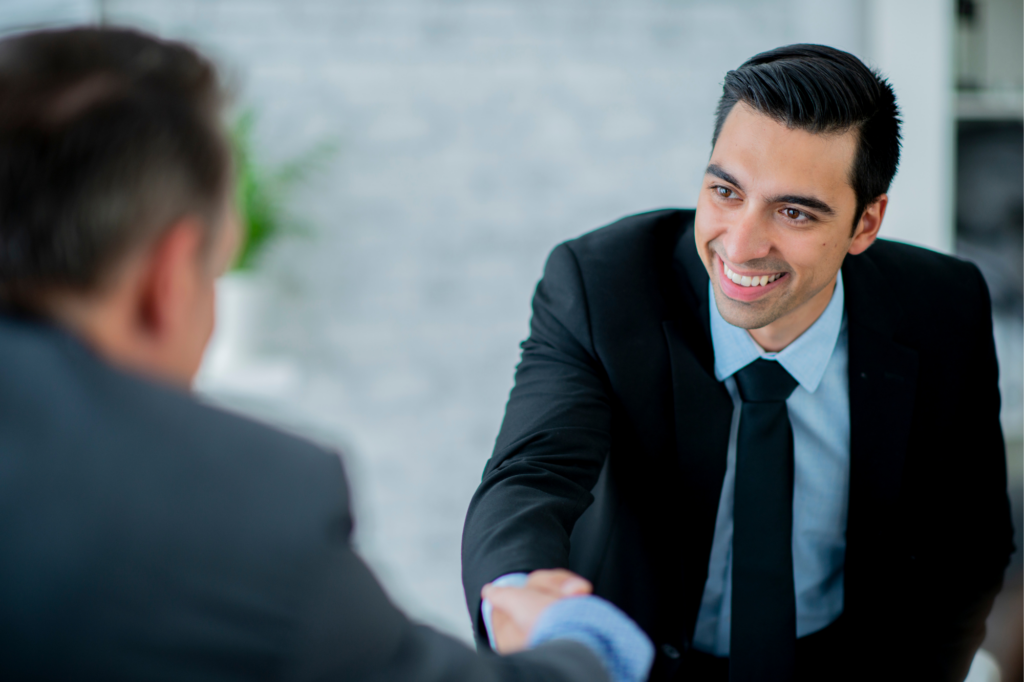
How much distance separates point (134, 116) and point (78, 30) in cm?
10

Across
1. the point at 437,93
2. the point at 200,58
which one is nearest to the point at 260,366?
the point at 437,93

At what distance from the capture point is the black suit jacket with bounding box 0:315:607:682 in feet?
1.49

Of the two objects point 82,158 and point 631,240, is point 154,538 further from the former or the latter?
point 631,240

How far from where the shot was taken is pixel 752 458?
125 centimetres

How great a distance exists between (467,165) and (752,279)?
143cm

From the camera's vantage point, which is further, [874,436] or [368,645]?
[874,436]

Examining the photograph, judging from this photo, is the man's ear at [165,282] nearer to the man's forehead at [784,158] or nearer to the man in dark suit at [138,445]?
the man in dark suit at [138,445]

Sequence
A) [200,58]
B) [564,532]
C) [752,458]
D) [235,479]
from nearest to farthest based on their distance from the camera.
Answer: [235,479] → [200,58] → [564,532] → [752,458]

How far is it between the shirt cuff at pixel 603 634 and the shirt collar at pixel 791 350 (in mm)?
642

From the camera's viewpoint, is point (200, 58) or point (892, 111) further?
point (892, 111)

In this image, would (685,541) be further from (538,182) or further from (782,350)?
(538,182)

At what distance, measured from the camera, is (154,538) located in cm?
48

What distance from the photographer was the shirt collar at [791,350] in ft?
4.21

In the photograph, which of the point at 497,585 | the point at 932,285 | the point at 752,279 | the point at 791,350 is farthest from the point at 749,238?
the point at 497,585
